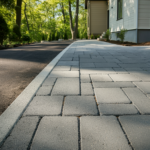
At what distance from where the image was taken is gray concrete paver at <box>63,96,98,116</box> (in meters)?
1.93

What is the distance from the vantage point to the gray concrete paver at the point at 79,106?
1933mm

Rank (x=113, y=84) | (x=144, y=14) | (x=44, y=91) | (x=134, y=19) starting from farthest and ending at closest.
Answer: (x=134, y=19) → (x=144, y=14) → (x=113, y=84) → (x=44, y=91)

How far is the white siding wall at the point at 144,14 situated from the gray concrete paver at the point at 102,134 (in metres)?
11.0

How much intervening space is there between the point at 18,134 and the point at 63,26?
111ft

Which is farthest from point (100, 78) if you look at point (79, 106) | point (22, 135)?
point (22, 135)

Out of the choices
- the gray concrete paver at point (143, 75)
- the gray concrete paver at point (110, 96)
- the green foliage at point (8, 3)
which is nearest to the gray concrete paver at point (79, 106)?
the gray concrete paver at point (110, 96)

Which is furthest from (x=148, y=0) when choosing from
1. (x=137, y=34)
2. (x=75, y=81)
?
(x=75, y=81)

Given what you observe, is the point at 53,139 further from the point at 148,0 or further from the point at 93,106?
the point at 148,0

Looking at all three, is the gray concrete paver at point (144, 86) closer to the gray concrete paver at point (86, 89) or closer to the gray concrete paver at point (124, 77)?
the gray concrete paver at point (124, 77)

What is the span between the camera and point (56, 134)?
1.50 metres

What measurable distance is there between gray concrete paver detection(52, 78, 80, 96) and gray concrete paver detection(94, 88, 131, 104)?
1.10ft

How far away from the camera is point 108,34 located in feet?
57.6

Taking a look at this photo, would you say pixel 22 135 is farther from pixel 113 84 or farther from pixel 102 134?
pixel 113 84

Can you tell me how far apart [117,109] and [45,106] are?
0.87m
